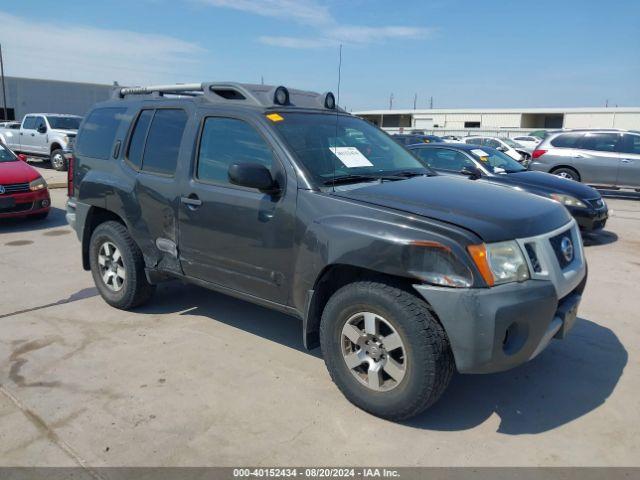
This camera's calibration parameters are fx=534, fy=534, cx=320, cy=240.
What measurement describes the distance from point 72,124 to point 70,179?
14.3m

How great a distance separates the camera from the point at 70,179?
5402 millimetres

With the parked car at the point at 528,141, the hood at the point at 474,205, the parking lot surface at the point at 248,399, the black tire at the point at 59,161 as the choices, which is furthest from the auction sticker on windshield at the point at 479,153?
the parked car at the point at 528,141

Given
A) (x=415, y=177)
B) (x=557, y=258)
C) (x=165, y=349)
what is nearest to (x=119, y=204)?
(x=165, y=349)

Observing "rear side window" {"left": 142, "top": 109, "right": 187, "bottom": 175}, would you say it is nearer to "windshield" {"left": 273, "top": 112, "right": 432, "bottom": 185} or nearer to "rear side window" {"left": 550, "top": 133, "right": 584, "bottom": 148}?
"windshield" {"left": 273, "top": 112, "right": 432, "bottom": 185}

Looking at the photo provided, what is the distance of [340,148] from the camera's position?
391 cm

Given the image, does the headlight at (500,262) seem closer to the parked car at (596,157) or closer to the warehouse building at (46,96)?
the parked car at (596,157)

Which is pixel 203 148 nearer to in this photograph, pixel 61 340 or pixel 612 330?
pixel 61 340

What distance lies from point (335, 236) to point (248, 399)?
3.99 ft

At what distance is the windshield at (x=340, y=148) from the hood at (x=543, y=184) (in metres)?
4.19

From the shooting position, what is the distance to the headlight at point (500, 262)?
2.78m

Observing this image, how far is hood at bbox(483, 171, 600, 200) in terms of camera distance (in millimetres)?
8086

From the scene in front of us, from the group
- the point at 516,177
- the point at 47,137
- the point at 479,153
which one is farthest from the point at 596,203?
the point at 47,137

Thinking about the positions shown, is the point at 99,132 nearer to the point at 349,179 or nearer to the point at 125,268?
the point at 125,268

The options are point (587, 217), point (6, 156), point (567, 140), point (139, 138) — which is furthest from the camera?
point (567, 140)
